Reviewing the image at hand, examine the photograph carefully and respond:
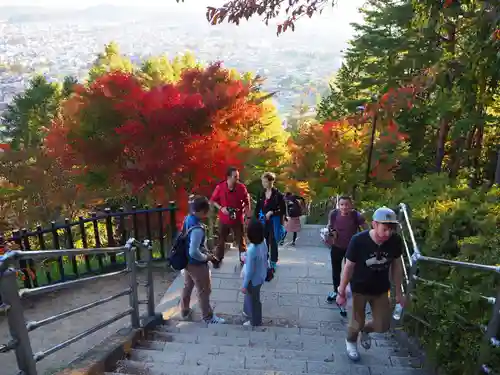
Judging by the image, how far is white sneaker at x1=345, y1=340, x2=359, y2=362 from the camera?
4.22m

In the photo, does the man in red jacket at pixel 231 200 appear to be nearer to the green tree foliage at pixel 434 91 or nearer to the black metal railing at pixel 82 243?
the black metal railing at pixel 82 243

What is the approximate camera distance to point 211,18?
15.6 feet

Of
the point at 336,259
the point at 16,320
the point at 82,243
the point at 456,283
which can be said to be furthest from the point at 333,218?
the point at 82,243

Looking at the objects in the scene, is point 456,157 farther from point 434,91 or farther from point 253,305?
point 253,305

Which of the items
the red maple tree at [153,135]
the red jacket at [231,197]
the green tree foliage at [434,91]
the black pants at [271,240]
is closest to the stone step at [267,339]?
the black pants at [271,240]

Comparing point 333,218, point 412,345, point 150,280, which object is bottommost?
point 412,345

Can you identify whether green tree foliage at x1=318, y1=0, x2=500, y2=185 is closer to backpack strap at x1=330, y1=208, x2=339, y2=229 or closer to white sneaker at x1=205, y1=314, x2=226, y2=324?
backpack strap at x1=330, y1=208, x2=339, y2=229

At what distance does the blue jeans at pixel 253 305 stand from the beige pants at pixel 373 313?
117cm

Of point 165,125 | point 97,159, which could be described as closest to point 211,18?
point 165,125

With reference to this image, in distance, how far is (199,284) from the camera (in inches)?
197

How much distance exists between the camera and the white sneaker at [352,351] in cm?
422

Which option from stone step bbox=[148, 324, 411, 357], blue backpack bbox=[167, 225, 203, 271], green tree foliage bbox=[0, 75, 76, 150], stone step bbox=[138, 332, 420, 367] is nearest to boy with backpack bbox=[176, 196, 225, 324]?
blue backpack bbox=[167, 225, 203, 271]

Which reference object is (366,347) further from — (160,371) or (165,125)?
(165,125)

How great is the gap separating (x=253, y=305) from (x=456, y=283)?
223cm
